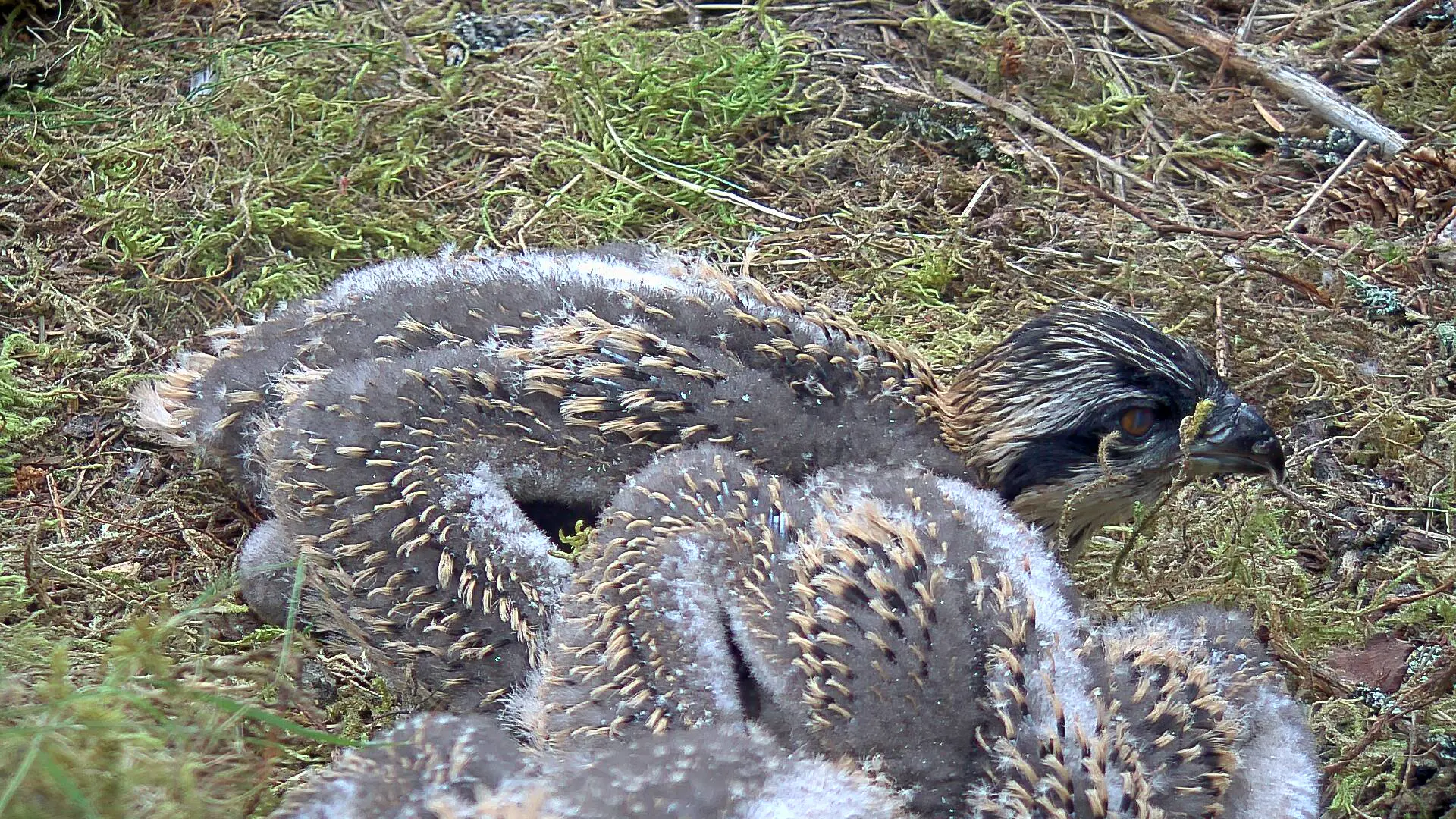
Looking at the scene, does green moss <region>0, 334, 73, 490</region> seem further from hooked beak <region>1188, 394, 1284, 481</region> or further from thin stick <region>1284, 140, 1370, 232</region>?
thin stick <region>1284, 140, 1370, 232</region>

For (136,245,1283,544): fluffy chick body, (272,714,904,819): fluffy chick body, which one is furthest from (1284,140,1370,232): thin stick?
(272,714,904,819): fluffy chick body

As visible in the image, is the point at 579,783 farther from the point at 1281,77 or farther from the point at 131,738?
the point at 1281,77

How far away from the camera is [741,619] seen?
277 centimetres

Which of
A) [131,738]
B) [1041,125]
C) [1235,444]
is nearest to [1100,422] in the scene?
[1235,444]

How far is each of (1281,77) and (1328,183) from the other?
1.98ft

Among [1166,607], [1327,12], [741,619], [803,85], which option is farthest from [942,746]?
[1327,12]

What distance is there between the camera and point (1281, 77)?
5.38 metres

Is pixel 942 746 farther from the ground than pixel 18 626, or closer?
farther from the ground

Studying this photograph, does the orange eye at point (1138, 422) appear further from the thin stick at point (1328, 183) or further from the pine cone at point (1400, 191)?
the pine cone at point (1400, 191)

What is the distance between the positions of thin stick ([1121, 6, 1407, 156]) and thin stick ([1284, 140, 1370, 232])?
0.05 metres

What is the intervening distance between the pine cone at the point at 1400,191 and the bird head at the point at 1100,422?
6.56ft

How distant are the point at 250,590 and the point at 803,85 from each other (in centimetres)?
299

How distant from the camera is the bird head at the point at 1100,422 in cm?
326

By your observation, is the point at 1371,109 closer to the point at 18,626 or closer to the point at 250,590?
the point at 250,590
